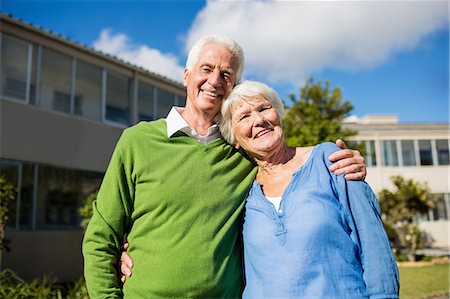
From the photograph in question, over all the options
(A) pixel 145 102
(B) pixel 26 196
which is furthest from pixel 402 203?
(B) pixel 26 196

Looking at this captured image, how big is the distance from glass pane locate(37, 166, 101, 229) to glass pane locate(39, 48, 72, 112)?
1769 mm

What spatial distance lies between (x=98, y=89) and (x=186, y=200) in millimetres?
11858

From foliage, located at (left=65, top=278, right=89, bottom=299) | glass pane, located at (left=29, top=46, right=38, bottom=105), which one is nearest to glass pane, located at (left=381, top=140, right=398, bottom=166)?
glass pane, located at (left=29, top=46, right=38, bottom=105)

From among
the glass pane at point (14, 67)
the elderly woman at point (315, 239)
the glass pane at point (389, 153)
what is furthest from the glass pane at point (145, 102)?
the glass pane at point (389, 153)

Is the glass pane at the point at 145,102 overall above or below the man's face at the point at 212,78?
above

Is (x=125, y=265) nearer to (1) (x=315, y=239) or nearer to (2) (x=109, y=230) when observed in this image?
(2) (x=109, y=230)

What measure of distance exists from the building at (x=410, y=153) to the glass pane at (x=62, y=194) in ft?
69.2

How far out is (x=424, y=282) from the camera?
13.1 metres

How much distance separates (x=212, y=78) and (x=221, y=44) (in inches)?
8.6

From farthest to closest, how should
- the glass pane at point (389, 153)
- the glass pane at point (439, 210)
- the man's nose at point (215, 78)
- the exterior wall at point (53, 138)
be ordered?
the glass pane at point (389, 153), the glass pane at point (439, 210), the exterior wall at point (53, 138), the man's nose at point (215, 78)

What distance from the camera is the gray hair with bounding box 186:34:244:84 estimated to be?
2.61m

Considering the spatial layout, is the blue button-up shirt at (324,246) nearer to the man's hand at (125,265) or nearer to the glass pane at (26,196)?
the man's hand at (125,265)

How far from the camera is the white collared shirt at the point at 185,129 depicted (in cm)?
248

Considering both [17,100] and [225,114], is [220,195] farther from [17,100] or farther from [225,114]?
[17,100]
